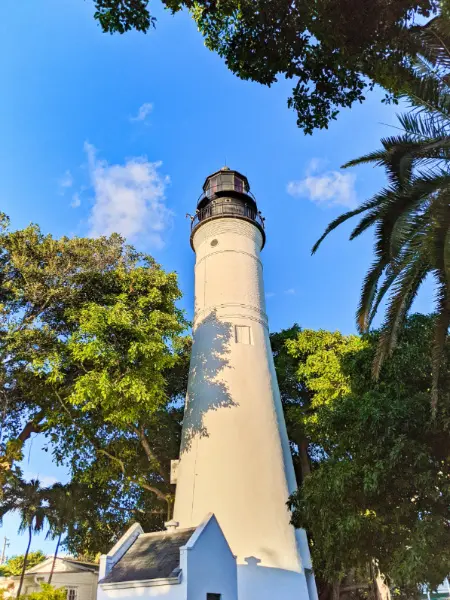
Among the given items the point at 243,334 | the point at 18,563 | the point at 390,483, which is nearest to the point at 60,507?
the point at 243,334

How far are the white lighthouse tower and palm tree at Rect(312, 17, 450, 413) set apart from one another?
332 inches

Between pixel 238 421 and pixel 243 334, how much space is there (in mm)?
3784

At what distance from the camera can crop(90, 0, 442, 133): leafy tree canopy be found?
6.54 metres

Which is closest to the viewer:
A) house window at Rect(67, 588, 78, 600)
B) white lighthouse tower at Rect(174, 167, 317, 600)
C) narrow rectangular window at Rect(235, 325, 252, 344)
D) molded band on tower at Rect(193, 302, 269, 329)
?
white lighthouse tower at Rect(174, 167, 317, 600)

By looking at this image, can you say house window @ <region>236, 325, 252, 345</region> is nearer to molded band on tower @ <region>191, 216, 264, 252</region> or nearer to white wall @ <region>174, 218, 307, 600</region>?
white wall @ <region>174, 218, 307, 600</region>

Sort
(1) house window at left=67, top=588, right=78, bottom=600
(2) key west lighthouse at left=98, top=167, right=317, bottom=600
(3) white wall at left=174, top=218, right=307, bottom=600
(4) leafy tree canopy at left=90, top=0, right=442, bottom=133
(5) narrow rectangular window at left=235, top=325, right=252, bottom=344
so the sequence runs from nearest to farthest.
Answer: (4) leafy tree canopy at left=90, top=0, right=442, bottom=133
(2) key west lighthouse at left=98, top=167, right=317, bottom=600
(3) white wall at left=174, top=218, right=307, bottom=600
(5) narrow rectangular window at left=235, top=325, right=252, bottom=344
(1) house window at left=67, top=588, right=78, bottom=600

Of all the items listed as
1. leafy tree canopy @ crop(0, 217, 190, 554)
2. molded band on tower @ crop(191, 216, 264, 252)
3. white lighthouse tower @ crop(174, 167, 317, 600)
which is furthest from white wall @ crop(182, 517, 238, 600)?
molded band on tower @ crop(191, 216, 264, 252)

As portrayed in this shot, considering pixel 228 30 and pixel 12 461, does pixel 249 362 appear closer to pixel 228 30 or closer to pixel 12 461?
pixel 12 461

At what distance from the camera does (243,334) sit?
Answer: 765 inches

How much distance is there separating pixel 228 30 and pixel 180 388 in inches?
747

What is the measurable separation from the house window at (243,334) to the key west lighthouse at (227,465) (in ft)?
0.14

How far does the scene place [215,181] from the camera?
2389 cm

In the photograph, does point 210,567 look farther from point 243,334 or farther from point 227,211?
point 227,211

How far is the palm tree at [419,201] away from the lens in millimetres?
7758
